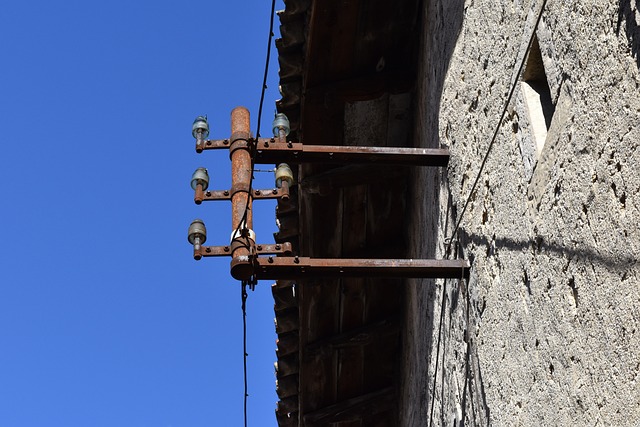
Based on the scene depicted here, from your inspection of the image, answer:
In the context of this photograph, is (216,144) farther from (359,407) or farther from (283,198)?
(359,407)

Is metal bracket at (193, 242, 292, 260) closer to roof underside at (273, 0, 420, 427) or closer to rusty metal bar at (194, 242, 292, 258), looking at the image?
rusty metal bar at (194, 242, 292, 258)

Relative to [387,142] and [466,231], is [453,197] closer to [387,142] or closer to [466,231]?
[466,231]

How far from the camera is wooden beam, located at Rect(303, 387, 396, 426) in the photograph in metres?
6.85

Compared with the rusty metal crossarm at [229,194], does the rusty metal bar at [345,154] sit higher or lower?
higher

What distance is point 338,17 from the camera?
557cm

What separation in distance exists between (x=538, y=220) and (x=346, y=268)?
1193 millimetres

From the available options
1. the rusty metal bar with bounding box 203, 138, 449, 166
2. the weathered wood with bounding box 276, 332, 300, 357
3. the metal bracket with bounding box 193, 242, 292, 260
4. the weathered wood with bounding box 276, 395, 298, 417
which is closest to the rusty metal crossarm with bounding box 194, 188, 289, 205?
the rusty metal bar with bounding box 203, 138, 449, 166

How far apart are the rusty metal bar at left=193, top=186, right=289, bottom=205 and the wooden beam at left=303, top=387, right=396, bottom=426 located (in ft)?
8.74

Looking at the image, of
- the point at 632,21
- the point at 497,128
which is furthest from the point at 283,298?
the point at 632,21

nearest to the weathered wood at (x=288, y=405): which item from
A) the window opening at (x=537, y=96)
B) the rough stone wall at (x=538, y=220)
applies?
the rough stone wall at (x=538, y=220)

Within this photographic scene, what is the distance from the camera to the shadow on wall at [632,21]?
2.43 meters

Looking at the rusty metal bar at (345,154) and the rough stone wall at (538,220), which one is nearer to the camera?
the rough stone wall at (538,220)

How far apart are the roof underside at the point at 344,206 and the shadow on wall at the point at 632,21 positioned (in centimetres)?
313

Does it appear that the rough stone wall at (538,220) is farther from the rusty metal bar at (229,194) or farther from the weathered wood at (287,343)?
the weathered wood at (287,343)
